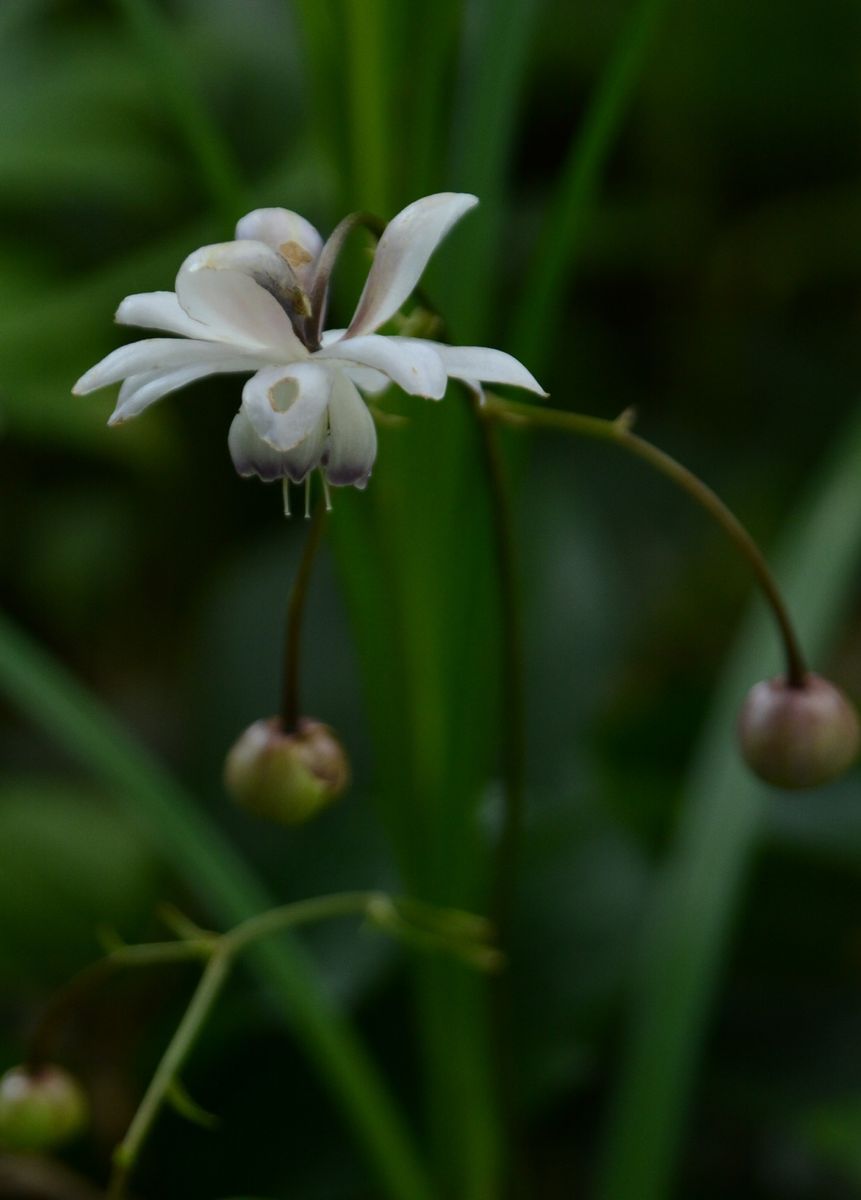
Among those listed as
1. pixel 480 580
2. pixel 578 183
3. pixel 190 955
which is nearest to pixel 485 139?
pixel 578 183

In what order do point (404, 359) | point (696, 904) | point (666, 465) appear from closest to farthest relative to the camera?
point (404, 359) → point (666, 465) → point (696, 904)

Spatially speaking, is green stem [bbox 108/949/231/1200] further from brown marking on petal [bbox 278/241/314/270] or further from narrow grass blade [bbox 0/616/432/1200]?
brown marking on petal [bbox 278/241/314/270]

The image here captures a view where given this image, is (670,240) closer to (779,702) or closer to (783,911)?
(783,911)

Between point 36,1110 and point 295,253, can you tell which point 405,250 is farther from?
point 36,1110

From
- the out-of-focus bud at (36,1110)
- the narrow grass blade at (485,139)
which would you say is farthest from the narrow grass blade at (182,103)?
the out-of-focus bud at (36,1110)

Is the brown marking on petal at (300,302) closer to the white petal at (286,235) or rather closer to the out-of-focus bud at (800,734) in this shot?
the white petal at (286,235)

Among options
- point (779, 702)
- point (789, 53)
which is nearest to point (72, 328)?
point (779, 702)
